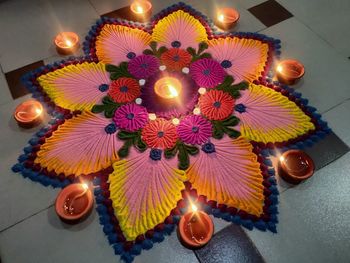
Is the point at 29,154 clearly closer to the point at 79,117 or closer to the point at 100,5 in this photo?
the point at 79,117

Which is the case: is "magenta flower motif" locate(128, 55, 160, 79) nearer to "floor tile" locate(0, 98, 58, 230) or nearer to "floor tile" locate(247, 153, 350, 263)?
"floor tile" locate(0, 98, 58, 230)

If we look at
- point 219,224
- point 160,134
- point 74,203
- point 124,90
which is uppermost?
point 124,90

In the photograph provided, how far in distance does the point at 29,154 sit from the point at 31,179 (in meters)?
0.10

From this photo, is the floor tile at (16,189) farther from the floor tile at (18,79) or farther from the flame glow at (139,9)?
the flame glow at (139,9)

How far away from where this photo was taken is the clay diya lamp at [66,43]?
140 cm

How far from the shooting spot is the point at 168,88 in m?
1.21

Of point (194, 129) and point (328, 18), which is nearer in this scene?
point (194, 129)

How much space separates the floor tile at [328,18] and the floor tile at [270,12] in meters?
0.04

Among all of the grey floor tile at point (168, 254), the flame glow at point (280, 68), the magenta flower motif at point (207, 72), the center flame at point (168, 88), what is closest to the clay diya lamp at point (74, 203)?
the grey floor tile at point (168, 254)

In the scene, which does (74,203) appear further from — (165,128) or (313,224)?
(313,224)

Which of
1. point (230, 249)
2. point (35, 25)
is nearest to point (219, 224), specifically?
point (230, 249)

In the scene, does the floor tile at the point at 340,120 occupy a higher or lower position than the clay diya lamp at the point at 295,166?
higher

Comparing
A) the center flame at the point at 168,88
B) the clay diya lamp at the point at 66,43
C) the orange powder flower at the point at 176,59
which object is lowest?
the center flame at the point at 168,88

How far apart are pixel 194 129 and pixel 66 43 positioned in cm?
75
